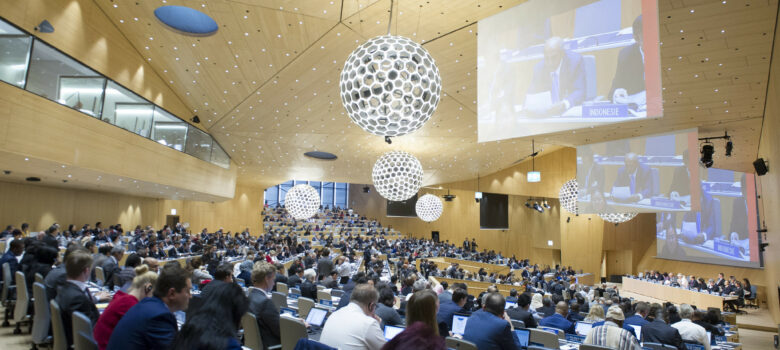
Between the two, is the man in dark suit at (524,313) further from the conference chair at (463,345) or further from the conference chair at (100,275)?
the conference chair at (100,275)

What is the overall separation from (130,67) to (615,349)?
11.3m

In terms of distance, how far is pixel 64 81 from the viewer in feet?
28.2

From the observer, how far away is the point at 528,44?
559 centimetres

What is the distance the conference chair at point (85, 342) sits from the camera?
3.04 meters

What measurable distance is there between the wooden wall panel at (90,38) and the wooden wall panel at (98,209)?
18.5ft

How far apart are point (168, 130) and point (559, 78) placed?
11.3 m

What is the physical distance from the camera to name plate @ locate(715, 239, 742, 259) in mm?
16438

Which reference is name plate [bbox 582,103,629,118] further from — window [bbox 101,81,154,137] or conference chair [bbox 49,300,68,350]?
window [bbox 101,81,154,137]

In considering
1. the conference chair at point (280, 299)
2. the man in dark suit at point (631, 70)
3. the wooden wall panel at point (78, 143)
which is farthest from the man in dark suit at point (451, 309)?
the wooden wall panel at point (78, 143)

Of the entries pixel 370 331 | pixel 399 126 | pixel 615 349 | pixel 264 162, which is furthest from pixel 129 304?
pixel 264 162

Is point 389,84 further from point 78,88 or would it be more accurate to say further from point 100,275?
point 78,88

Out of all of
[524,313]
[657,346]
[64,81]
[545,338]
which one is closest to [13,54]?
[64,81]

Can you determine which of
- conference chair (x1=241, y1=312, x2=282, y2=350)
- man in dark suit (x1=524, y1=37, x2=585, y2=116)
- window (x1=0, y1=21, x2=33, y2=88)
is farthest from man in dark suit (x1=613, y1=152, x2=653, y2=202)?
window (x1=0, y1=21, x2=33, y2=88)

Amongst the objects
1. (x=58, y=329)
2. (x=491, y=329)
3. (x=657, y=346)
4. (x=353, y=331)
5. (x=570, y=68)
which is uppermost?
(x=570, y=68)
